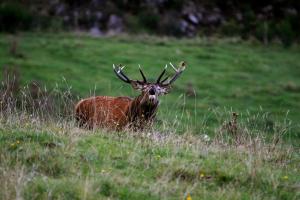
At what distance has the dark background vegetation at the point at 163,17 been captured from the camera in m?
34.5

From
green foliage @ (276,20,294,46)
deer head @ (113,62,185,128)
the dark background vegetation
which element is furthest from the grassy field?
the dark background vegetation

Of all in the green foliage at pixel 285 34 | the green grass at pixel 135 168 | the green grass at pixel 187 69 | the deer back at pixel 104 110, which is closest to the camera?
the green grass at pixel 135 168

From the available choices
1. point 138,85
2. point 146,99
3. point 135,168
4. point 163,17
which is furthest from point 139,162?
point 163,17

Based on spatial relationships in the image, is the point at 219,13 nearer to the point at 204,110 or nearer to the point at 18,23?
the point at 18,23

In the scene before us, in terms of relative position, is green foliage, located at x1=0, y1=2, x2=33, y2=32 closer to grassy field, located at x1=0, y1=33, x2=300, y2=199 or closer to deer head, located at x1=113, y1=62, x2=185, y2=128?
deer head, located at x1=113, y1=62, x2=185, y2=128

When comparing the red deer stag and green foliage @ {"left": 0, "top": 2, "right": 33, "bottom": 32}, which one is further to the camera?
green foliage @ {"left": 0, "top": 2, "right": 33, "bottom": 32}

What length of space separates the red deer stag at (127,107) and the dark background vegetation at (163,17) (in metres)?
20.8

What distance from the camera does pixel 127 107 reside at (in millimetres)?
13664

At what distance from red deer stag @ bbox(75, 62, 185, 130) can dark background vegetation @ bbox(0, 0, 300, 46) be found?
2085 cm

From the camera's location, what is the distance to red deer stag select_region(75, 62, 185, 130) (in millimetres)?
12617

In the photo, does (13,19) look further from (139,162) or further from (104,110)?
(139,162)

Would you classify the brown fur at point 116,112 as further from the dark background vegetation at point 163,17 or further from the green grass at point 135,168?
the dark background vegetation at point 163,17

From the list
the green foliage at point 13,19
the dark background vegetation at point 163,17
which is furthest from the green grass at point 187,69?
the dark background vegetation at point 163,17

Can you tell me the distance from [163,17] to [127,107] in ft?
83.6
